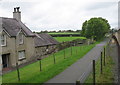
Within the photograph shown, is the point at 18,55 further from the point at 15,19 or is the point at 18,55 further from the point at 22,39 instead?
the point at 15,19

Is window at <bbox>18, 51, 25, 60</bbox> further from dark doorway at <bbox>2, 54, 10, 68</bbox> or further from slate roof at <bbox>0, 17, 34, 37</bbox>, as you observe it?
slate roof at <bbox>0, 17, 34, 37</bbox>

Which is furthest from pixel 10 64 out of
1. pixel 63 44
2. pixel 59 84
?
pixel 63 44

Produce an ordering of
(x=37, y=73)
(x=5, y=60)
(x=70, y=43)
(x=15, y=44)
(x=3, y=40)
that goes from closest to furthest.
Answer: (x=37, y=73) < (x=3, y=40) < (x=5, y=60) < (x=15, y=44) < (x=70, y=43)

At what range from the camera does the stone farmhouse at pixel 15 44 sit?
25047mm

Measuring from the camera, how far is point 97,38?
2788 inches

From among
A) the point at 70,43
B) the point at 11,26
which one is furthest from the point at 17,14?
the point at 70,43

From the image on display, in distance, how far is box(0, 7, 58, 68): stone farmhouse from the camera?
25.0 m

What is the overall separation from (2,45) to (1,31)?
1.81m

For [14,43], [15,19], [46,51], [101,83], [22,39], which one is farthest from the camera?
[46,51]

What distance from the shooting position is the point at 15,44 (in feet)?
87.0

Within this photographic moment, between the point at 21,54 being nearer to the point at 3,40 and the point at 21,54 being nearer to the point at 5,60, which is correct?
the point at 5,60

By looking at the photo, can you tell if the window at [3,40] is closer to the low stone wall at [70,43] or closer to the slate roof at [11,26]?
the slate roof at [11,26]

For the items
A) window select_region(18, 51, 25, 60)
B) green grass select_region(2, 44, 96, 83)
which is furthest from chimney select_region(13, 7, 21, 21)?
green grass select_region(2, 44, 96, 83)

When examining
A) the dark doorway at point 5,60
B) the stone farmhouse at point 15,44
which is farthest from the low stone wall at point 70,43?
the dark doorway at point 5,60
